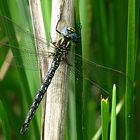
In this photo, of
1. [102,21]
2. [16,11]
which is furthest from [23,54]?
[102,21]

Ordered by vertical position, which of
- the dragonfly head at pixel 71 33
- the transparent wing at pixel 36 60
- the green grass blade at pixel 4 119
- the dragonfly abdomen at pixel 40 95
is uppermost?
the dragonfly head at pixel 71 33

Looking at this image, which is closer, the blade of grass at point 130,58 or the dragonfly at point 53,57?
the blade of grass at point 130,58

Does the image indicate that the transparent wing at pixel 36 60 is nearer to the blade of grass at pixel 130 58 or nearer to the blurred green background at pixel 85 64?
the blurred green background at pixel 85 64

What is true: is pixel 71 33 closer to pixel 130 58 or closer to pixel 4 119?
pixel 130 58

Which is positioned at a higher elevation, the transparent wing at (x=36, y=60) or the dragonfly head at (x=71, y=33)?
the dragonfly head at (x=71, y=33)

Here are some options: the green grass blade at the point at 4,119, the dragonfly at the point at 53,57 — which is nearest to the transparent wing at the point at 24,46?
the dragonfly at the point at 53,57

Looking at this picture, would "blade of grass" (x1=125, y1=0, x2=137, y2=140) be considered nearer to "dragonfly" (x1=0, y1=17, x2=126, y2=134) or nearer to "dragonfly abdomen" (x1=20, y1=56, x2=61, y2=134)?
"dragonfly" (x1=0, y1=17, x2=126, y2=134)

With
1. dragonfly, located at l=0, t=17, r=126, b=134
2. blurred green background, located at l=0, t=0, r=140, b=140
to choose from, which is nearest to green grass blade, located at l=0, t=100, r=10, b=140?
blurred green background, located at l=0, t=0, r=140, b=140

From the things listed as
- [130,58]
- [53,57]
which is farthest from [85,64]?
[130,58]

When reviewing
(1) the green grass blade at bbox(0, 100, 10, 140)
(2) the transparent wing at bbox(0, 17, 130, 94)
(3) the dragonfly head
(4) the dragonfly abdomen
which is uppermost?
(3) the dragonfly head

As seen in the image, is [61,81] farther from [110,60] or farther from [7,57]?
[7,57]

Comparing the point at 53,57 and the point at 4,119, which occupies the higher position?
the point at 53,57
